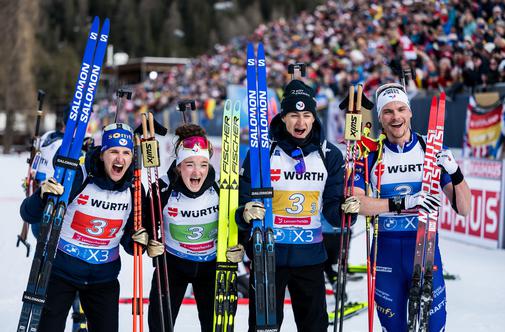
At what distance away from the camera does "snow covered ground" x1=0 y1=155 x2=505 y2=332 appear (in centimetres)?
629

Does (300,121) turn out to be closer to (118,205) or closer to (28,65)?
(118,205)

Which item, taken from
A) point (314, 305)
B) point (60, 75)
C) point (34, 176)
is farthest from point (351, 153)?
point (60, 75)

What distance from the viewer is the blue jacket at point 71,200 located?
4184mm

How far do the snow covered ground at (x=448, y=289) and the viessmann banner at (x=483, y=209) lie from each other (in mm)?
167

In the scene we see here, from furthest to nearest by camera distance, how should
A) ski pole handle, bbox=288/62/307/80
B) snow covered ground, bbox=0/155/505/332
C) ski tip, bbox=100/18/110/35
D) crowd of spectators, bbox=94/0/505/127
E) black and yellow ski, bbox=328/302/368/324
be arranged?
crowd of spectators, bbox=94/0/505/127 → black and yellow ski, bbox=328/302/368/324 → snow covered ground, bbox=0/155/505/332 → ski pole handle, bbox=288/62/307/80 → ski tip, bbox=100/18/110/35

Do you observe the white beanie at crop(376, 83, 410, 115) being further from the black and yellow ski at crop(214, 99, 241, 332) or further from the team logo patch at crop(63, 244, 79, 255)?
the team logo patch at crop(63, 244, 79, 255)

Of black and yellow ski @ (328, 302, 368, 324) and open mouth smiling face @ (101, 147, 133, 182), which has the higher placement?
open mouth smiling face @ (101, 147, 133, 182)

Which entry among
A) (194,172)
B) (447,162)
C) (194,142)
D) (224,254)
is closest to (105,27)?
(194,142)

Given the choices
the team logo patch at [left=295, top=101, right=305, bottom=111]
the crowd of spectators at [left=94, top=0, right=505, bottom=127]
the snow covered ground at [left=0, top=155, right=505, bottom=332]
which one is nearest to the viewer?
the team logo patch at [left=295, top=101, right=305, bottom=111]

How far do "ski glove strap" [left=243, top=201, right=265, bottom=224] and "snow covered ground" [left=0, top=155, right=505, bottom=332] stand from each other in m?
2.28

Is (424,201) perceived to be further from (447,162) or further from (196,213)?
(196,213)

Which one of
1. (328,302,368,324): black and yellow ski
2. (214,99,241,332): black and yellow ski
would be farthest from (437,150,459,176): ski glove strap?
(328,302,368,324): black and yellow ski

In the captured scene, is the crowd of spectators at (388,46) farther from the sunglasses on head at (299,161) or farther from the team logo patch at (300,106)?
the sunglasses on head at (299,161)

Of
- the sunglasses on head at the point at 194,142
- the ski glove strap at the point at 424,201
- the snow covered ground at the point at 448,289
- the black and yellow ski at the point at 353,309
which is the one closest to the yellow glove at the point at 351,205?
the ski glove strap at the point at 424,201
